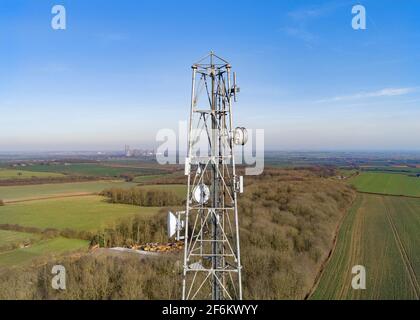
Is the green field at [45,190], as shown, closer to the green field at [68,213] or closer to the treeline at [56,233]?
the green field at [68,213]

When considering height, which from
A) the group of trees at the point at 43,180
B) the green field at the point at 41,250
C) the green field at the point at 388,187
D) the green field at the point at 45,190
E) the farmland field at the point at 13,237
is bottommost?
the green field at the point at 41,250

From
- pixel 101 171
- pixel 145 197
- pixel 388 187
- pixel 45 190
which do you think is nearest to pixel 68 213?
pixel 145 197

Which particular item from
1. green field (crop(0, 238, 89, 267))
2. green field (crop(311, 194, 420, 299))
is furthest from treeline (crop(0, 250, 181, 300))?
green field (crop(311, 194, 420, 299))

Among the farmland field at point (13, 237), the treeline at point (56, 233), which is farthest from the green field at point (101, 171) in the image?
the farmland field at point (13, 237)

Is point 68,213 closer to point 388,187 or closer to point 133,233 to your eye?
point 133,233

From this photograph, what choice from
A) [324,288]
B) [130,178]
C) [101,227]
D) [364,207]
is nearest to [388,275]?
[324,288]
